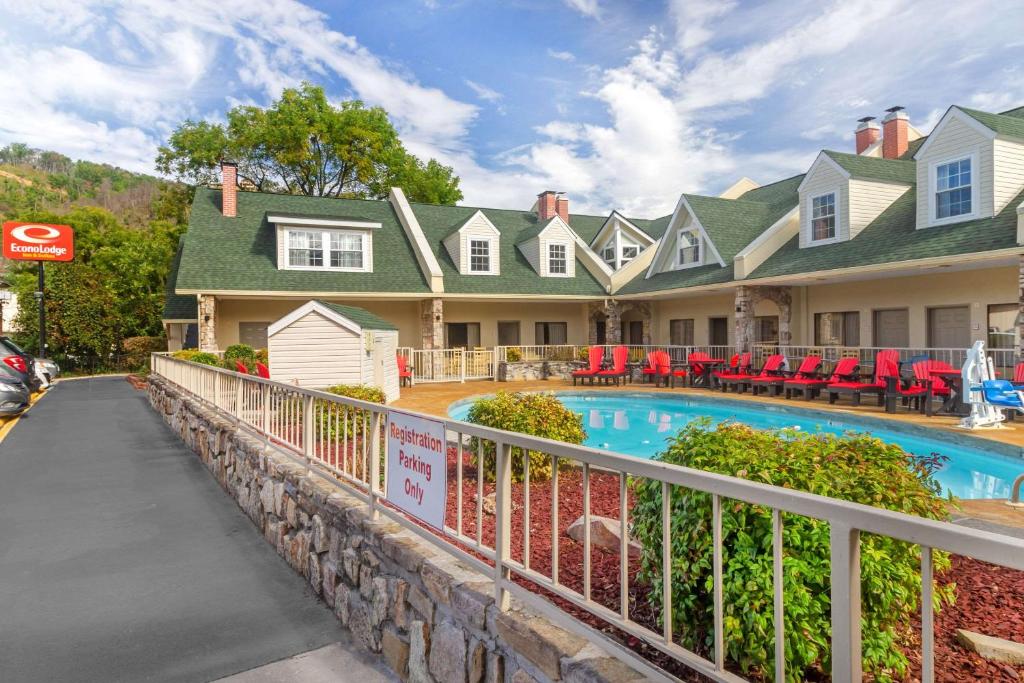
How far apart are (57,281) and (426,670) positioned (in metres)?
36.9

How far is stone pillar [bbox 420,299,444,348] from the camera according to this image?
22.9m

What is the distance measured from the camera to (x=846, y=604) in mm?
1577

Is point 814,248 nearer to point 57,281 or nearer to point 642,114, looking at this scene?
point 642,114

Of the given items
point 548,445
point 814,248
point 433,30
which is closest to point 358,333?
point 433,30

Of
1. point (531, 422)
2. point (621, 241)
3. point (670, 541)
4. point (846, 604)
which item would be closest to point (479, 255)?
point (621, 241)

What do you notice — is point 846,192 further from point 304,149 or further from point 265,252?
point 304,149

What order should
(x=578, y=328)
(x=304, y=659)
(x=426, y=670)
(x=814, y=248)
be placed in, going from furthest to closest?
(x=578, y=328) < (x=814, y=248) < (x=304, y=659) < (x=426, y=670)

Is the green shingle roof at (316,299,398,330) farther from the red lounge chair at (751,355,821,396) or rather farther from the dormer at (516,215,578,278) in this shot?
the red lounge chair at (751,355,821,396)

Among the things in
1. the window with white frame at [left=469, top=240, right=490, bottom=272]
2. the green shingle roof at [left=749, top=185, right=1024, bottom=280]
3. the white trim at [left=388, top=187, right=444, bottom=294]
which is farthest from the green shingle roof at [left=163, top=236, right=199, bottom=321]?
the green shingle roof at [left=749, top=185, right=1024, bottom=280]

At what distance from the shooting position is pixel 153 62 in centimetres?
2392

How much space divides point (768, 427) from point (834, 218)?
11294 mm

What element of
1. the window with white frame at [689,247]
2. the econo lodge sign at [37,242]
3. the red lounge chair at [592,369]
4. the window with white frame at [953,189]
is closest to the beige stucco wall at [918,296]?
the window with white frame at [953,189]

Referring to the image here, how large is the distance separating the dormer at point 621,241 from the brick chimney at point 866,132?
8944 mm

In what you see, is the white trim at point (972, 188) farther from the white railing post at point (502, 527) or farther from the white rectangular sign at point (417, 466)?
the white railing post at point (502, 527)
